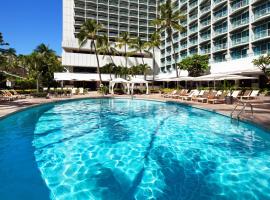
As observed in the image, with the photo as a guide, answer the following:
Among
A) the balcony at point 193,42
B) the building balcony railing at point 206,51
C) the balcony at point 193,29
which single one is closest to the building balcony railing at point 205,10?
the balcony at point 193,29

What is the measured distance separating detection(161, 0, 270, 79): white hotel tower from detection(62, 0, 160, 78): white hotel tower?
573 inches

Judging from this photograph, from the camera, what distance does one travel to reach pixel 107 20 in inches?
2736

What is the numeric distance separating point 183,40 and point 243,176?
55945mm

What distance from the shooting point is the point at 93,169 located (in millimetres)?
6824

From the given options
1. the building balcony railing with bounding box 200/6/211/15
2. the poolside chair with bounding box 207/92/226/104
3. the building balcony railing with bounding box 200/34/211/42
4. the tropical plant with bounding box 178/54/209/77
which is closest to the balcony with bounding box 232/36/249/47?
the tropical plant with bounding box 178/54/209/77

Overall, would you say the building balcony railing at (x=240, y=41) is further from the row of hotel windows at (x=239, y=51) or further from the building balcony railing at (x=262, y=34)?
the building balcony railing at (x=262, y=34)

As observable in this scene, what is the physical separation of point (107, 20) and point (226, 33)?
3863cm

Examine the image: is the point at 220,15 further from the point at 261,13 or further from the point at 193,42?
the point at 261,13

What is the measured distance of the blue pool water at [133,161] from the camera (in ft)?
18.1

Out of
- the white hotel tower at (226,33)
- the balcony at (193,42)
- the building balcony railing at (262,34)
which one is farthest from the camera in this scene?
the balcony at (193,42)

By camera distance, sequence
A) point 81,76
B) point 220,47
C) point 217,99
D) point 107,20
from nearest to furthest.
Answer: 1. point 217,99
2. point 220,47
3. point 81,76
4. point 107,20

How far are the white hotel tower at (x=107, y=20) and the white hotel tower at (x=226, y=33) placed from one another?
1456 cm

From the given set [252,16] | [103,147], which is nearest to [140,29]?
[252,16]

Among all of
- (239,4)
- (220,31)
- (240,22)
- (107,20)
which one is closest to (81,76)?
(107,20)
